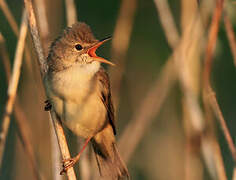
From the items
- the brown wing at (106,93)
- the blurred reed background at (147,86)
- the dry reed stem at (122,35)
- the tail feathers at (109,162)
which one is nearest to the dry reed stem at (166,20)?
the blurred reed background at (147,86)

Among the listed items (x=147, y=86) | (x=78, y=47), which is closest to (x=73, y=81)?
(x=78, y=47)

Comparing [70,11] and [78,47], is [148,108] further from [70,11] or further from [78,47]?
[70,11]

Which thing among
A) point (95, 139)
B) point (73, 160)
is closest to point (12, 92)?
point (73, 160)

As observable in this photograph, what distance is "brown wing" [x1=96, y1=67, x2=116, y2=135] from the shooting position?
3507mm

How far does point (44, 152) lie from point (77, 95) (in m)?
1.07

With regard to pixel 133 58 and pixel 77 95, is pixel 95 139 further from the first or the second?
pixel 133 58

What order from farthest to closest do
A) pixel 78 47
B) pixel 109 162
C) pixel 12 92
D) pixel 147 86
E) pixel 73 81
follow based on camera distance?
pixel 147 86
pixel 109 162
pixel 78 47
pixel 73 81
pixel 12 92

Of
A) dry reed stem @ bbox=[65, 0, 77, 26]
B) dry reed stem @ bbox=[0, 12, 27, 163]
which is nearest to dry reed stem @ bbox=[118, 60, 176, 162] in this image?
dry reed stem @ bbox=[65, 0, 77, 26]

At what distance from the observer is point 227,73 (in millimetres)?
5066

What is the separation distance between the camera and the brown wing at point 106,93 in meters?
3.51

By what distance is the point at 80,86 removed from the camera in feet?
10.7

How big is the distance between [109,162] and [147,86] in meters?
1.96

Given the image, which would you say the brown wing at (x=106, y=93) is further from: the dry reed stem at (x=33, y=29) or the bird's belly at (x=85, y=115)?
the dry reed stem at (x=33, y=29)

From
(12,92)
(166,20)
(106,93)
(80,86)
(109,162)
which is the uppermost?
(166,20)
